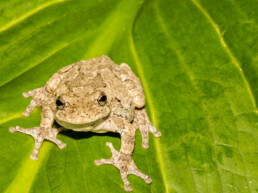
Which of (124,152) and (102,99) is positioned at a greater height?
(102,99)

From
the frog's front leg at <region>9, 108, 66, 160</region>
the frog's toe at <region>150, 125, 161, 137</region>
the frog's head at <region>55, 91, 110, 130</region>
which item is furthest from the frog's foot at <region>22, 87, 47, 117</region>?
the frog's toe at <region>150, 125, 161, 137</region>

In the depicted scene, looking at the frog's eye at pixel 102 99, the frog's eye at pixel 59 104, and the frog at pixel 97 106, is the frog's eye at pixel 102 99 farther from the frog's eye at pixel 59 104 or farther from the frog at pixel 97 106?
the frog's eye at pixel 59 104

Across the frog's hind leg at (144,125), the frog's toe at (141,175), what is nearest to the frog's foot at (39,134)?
the frog's toe at (141,175)

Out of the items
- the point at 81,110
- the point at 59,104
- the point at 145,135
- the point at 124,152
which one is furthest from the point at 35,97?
the point at 145,135

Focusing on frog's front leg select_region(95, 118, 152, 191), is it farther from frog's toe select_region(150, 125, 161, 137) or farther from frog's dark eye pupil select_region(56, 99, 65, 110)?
frog's dark eye pupil select_region(56, 99, 65, 110)

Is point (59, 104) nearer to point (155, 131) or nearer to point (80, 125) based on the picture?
point (80, 125)

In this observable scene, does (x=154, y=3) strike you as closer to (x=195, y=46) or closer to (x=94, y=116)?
(x=195, y=46)

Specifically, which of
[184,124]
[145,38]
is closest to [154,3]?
[145,38]
